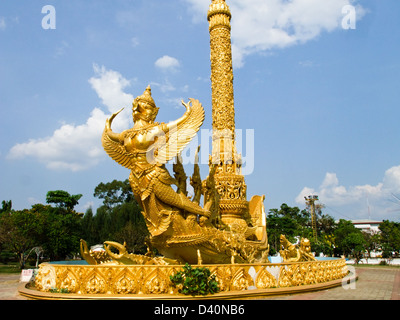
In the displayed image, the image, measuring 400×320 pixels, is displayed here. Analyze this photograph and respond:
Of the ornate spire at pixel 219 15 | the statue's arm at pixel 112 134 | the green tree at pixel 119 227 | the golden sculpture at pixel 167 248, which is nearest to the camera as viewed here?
the golden sculpture at pixel 167 248

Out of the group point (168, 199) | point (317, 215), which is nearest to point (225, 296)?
point (168, 199)

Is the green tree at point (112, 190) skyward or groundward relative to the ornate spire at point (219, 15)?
groundward

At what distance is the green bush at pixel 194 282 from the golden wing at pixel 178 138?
2.10 metres

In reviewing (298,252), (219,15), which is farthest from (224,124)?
(298,252)

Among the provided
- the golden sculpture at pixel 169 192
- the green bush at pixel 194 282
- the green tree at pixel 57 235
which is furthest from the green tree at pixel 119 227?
the green bush at pixel 194 282

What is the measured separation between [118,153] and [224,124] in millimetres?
4779

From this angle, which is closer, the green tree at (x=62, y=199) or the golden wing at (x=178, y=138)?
the golden wing at (x=178, y=138)

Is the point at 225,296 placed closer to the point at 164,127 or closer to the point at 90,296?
the point at 90,296

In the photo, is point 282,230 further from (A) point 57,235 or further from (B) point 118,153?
(B) point 118,153

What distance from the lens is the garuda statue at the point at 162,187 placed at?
19.6 feet

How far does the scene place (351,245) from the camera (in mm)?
19688

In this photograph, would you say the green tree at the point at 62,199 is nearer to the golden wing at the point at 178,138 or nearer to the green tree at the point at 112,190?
the green tree at the point at 112,190

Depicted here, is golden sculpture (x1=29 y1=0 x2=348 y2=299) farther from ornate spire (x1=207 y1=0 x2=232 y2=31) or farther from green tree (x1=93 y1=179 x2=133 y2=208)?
green tree (x1=93 y1=179 x2=133 y2=208)
